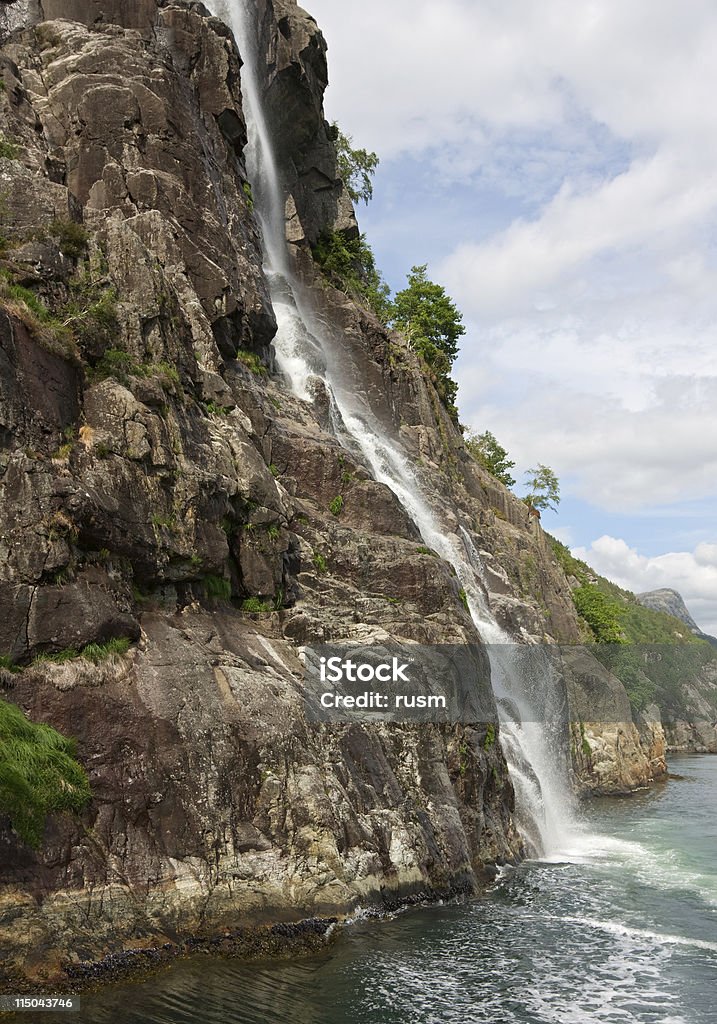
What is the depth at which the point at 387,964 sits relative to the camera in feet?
54.2

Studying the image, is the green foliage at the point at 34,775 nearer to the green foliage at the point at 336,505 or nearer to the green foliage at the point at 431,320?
the green foliage at the point at 336,505

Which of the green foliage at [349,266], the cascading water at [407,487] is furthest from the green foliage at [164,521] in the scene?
the green foliage at [349,266]

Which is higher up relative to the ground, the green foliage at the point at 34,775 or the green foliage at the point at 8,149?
the green foliage at the point at 8,149

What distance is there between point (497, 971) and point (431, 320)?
4929 cm

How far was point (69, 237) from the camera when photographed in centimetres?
2336

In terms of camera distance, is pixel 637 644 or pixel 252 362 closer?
pixel 252 362

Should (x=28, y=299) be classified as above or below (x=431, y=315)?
below

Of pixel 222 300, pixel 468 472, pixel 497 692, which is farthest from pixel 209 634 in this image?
pixel 468 472

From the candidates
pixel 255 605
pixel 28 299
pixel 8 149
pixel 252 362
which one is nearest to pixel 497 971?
pixel 255 605

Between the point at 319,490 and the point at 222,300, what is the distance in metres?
7.51

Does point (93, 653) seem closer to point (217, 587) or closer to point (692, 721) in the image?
point (217, 587)

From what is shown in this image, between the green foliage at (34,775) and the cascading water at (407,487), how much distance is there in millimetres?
18264

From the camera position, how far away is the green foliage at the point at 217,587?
21.9 m

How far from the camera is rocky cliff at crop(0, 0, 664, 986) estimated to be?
16500 millimetres
